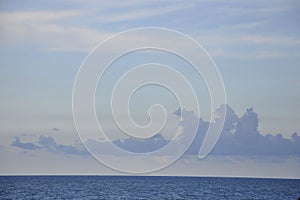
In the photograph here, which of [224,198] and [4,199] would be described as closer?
[4,199]

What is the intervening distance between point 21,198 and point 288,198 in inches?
1565

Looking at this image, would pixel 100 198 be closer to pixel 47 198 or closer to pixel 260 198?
pixel 47 198

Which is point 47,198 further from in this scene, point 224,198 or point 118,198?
point 224,198

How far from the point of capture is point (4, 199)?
85.8 metres

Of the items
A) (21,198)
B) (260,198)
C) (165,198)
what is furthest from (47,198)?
(260,198)

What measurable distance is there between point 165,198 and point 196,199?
13.2ft

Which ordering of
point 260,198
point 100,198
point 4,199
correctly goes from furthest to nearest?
1. point 260,198
2. point 100,198
3. point 4,199

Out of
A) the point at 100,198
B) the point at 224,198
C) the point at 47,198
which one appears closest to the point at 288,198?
the point at 224,198

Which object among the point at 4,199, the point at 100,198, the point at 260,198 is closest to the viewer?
the point at 4,199

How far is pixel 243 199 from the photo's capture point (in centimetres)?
9650

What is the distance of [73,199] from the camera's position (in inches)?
3497

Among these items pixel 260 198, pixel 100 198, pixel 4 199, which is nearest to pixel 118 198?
pixel 100 198

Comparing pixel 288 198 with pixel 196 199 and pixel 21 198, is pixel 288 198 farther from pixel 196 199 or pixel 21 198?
pixel 21 198

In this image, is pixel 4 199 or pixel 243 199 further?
pixel 243 199
